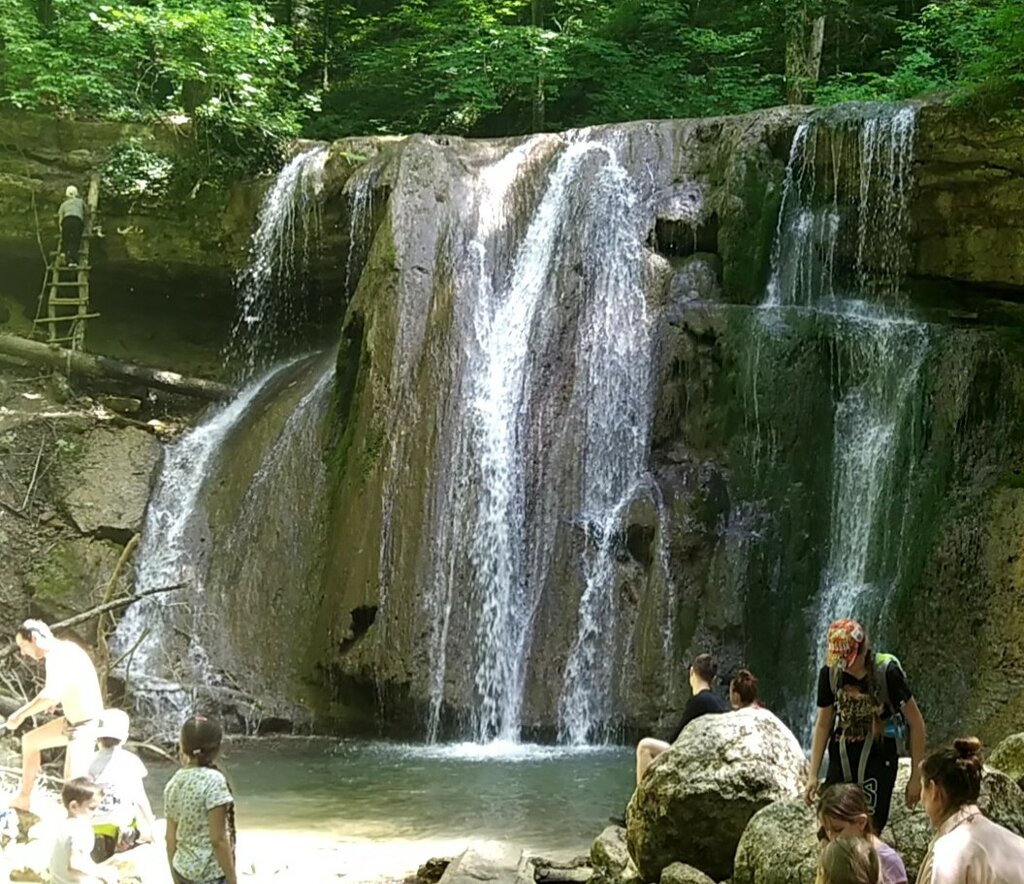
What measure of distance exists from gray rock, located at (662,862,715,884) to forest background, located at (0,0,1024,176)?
10951mm

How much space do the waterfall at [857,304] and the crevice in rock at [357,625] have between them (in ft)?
16.4

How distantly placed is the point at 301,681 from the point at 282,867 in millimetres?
6123

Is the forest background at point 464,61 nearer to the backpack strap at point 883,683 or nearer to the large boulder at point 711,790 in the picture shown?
the large boulder at point 711,790

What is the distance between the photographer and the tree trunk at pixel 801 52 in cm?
2005

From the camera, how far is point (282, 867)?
7.52 m

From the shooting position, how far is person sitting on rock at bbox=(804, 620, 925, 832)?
5453 millimetres

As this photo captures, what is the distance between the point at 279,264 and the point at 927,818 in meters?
14.4

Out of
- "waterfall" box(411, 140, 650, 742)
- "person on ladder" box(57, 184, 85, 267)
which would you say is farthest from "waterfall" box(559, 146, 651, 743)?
"person on ladder" box(57, 184, 85, 267)

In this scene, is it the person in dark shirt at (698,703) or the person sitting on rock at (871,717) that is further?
the person in dark shirt at (698,703)

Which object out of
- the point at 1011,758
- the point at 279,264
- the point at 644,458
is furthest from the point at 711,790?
the point at 279,264

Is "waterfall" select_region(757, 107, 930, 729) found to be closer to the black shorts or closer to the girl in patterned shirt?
the black shorts

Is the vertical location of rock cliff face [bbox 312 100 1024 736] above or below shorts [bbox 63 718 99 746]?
above

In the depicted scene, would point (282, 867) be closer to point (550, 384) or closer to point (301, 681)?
point (301, 681)

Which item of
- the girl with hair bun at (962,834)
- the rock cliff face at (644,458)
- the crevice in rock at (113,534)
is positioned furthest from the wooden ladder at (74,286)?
the girl with hair bun at (962,834)
